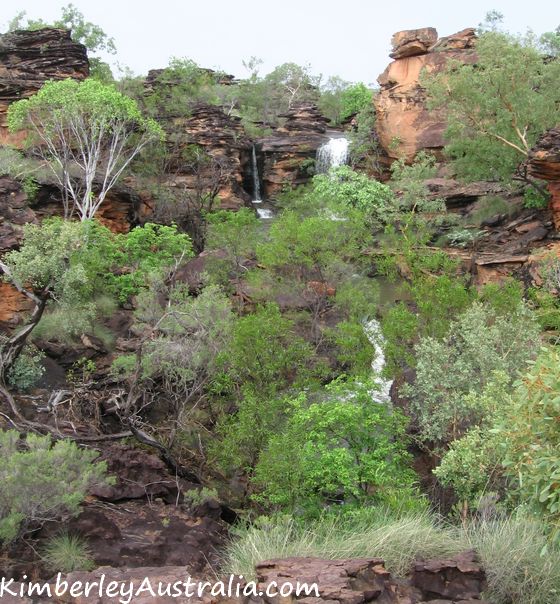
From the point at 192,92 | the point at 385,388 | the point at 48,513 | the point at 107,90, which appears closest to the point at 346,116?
the point at 192,92

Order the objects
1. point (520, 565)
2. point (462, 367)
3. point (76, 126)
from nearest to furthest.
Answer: point (520, 565)
point (462, 367)
point (76, 126)

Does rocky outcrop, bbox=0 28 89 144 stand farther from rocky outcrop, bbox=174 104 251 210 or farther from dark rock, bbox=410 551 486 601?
dark rock, bbox=410 551 486 601

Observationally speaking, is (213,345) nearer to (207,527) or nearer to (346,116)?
(207,527)

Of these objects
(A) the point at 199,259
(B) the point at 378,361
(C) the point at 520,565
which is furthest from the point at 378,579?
(A) the point at 199,259

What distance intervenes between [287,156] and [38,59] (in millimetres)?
13939

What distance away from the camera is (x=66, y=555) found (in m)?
9.29

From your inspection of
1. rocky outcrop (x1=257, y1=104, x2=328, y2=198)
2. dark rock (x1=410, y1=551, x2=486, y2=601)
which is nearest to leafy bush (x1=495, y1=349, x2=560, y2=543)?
dark rock (x1=410, y1=551, x2=486, y2=601)

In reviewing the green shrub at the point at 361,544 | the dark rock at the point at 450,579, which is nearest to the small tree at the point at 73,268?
the green shrub at the point at 361,544

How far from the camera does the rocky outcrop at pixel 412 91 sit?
34562 millimetres

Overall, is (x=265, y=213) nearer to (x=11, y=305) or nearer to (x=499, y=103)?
(x=499, y=103)

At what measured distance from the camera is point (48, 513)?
9727mm

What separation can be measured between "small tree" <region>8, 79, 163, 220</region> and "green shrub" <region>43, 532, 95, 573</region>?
15163 mm

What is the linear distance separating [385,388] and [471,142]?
1312 cm

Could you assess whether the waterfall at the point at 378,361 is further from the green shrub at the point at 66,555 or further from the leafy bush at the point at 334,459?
the green shrub at the point at 66,555
